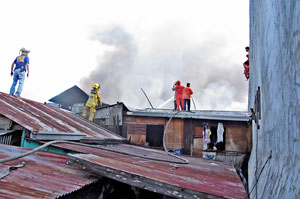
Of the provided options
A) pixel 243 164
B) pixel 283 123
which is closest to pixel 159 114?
pixel 243 164

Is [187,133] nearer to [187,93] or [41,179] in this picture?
[187,93]

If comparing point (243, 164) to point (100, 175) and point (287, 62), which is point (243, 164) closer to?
point (100, 175)

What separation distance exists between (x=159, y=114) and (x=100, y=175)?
25.0 feet

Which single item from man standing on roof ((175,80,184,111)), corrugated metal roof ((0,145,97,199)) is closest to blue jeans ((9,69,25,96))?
corrugated metal roof ((0,145,97,199))

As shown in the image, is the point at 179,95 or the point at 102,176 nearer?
the point at 102,176

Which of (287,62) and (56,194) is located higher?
(287,62)

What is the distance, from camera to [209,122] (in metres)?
10.6

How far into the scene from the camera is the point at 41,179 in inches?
112

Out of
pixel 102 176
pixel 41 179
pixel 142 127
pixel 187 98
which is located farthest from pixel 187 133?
pixel 41 179

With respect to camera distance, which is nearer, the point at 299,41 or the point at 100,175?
the point at 299,41

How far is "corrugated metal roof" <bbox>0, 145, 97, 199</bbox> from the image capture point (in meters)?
2.38

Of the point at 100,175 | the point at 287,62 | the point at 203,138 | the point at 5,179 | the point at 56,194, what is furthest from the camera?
the point at 203,138

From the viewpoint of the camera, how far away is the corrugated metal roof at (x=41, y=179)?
93.6 inches

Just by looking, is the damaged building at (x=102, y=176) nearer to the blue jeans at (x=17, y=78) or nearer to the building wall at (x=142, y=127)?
the blue jeans at (x=17, y=78)
